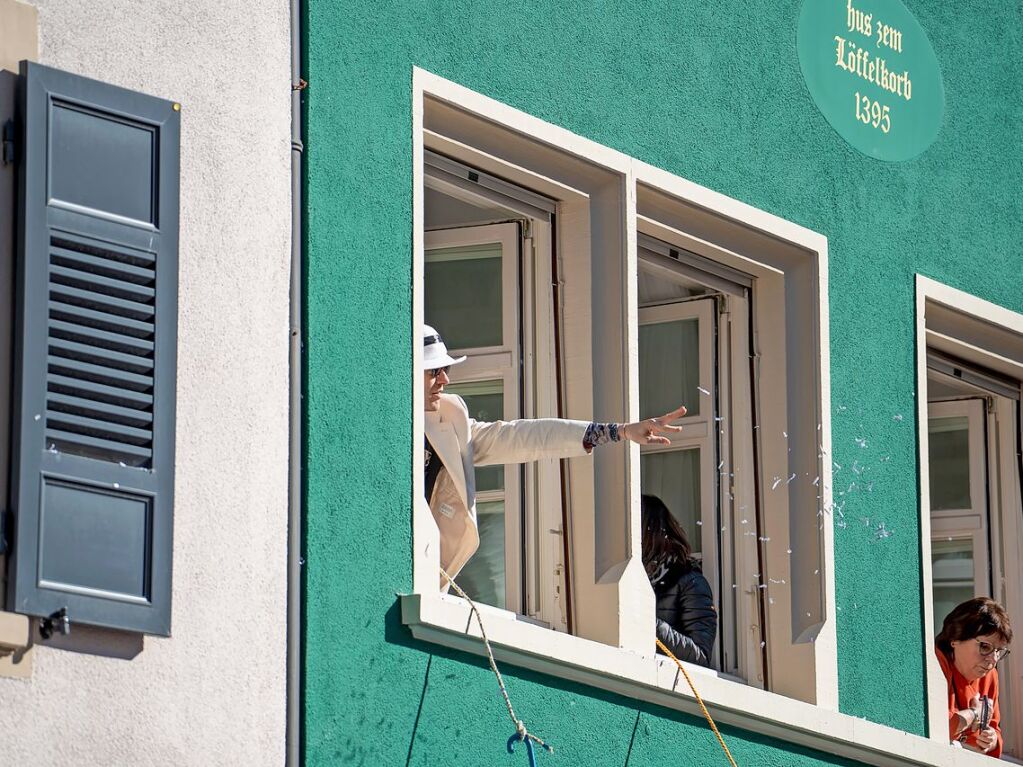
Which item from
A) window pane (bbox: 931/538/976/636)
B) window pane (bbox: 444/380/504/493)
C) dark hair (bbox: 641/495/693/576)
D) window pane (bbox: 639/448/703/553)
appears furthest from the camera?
window pane (bbox: 931/538/976/636)

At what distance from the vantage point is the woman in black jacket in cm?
1004

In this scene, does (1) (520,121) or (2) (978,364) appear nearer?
(1) (520,121)

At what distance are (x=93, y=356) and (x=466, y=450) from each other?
1.96 meters

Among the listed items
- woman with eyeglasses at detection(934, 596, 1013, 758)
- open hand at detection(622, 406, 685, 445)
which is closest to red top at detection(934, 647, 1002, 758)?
woman with eyeglasses at detection(934, 596, 1013, 758)

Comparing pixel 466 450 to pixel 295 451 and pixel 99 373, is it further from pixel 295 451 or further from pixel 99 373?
pixel 99 373

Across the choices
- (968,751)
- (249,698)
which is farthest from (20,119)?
(968,751)

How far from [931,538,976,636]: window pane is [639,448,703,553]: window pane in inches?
84.8

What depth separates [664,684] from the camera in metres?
9.27

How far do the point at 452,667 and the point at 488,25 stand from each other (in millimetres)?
2257

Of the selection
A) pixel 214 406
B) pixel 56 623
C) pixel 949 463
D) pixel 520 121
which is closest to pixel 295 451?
pixel 214 406

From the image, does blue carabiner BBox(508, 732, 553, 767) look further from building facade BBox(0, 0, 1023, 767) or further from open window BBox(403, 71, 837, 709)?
open window BBox(403, 71, 837, 709)

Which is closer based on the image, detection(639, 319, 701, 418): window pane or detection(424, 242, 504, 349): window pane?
detection(424, 242, 504, 349): window pane

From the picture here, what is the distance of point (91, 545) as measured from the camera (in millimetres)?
7305

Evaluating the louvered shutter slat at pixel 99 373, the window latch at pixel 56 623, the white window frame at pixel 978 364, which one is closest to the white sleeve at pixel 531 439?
the louvered shutter slat at pixel 99 373
